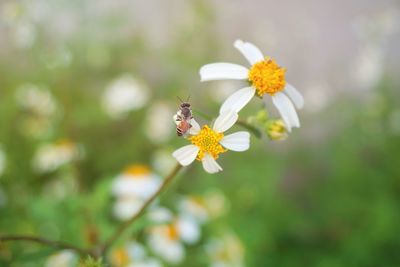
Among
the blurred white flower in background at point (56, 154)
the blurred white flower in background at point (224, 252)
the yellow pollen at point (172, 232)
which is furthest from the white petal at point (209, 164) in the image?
the blurred white flower in background at point (56, 154)

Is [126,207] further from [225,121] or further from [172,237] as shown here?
[225,121]

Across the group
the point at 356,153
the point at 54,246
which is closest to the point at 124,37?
the point at 356,153

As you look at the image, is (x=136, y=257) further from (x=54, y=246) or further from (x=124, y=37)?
(x=124, y=37)

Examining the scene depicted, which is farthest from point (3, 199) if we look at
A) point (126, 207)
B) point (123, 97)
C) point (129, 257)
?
point (123, 97)

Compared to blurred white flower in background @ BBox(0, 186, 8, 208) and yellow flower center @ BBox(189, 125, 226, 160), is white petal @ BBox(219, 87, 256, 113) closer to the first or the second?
yellow flower center @ BBox(189, 125, 226, 160)

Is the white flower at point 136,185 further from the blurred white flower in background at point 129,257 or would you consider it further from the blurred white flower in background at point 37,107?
the blurred white flower in background at point 37,107

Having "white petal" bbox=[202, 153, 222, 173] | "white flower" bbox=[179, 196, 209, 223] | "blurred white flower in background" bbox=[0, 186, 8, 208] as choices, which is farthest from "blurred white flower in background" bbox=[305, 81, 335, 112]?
"white petal" bbox=[202, 153, 222, 173]
